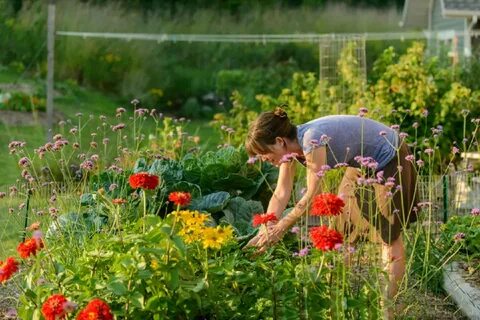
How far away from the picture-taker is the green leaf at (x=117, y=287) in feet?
11.0

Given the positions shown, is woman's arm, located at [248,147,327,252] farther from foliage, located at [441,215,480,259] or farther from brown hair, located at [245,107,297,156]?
foliage, located at [441,215,480,259]

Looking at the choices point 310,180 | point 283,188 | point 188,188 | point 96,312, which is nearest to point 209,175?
point 188,188

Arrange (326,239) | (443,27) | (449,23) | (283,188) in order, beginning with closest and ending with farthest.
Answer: (326,239), (283,188), (449,23), (443,27)

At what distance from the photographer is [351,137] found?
4.62 meters

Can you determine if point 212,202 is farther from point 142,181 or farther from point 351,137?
point 142,181

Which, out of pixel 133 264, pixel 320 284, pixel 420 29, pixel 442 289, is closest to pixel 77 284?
pixel 133 264

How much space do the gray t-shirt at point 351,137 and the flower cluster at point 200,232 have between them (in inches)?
40.5

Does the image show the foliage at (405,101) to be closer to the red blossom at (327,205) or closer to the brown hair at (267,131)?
the brown hair at (267,131)

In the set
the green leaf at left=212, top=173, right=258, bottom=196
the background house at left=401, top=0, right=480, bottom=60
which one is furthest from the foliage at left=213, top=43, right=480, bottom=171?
the green leaf at left=212, top=173, right=258, bottom=196

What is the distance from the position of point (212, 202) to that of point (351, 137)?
128cm

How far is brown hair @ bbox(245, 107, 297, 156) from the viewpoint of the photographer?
4.49 meters

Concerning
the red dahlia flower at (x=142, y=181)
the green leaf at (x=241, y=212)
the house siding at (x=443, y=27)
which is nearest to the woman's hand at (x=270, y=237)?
the red dahlia flower at (x=142, y=181)

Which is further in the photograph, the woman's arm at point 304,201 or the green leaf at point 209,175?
the green leaf at point 209,175

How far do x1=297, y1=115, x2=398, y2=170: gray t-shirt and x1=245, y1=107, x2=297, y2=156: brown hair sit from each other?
0.09 metres
